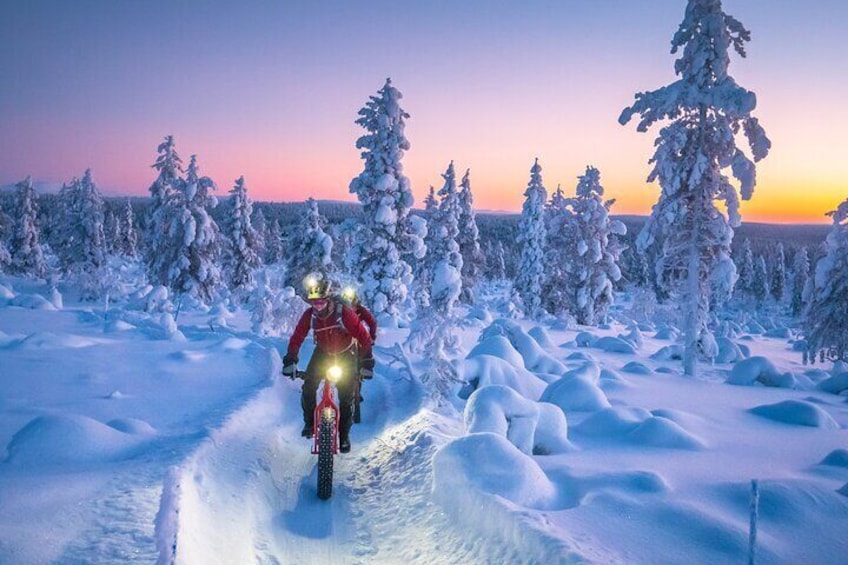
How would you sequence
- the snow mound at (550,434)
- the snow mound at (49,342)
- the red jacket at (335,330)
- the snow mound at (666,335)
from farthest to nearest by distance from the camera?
the snow mound at (666,335)
the snow mound at (49,342)
the snow mound at (550,434)
the red jacket at (335,330)

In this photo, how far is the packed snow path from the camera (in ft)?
14.2

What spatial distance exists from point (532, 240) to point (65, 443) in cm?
3684

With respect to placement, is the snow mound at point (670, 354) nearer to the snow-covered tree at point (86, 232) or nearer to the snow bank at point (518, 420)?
the snow bank at point (518, 420)

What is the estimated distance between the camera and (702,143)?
15.5 meters

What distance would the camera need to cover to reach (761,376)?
1436 centimetres

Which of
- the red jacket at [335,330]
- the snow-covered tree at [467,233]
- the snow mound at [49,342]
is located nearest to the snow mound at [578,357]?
the red jacket at [335,330]

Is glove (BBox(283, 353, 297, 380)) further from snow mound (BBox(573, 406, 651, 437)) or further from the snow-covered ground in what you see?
snow mound (BBox(573, 406, 651, 437))

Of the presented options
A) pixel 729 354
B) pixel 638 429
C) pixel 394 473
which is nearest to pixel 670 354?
pixel 729 354

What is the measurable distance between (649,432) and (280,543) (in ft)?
19.0

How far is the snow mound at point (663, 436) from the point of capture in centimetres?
717

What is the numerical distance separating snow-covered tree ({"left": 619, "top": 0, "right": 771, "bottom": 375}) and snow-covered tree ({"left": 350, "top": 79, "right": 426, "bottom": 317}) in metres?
8.89

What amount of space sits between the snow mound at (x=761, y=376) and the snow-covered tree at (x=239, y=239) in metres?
36.3

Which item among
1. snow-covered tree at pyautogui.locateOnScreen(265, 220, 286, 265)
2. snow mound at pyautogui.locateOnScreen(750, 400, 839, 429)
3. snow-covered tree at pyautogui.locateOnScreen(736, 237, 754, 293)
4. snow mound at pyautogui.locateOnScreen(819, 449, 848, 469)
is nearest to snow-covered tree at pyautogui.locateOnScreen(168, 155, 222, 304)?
snow mound at pyautogui.locateOnScreen(750, 400, 839, 429)

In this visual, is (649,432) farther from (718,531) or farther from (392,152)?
(392,152)
